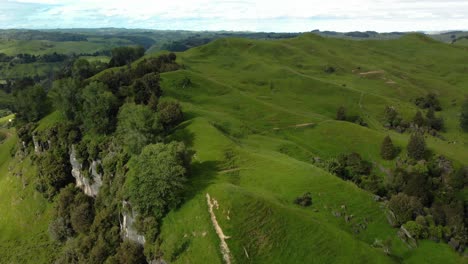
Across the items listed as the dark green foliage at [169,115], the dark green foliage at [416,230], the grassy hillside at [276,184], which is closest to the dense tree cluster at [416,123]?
the grassy hillside at [276,184]

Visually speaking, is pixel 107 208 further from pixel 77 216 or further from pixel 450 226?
pixel 450 226

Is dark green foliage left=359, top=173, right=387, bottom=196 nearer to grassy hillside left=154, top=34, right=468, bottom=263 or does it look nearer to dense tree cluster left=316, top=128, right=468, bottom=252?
dense tree cluster left=316, top=128, right=468, bottom=252

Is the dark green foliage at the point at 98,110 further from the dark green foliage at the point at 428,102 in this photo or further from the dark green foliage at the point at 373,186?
the dark green foliage at the point at 428,102

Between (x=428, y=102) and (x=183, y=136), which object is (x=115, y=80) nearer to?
(x=183, y=136)

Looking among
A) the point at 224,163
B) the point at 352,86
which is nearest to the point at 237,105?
the point at 224,163

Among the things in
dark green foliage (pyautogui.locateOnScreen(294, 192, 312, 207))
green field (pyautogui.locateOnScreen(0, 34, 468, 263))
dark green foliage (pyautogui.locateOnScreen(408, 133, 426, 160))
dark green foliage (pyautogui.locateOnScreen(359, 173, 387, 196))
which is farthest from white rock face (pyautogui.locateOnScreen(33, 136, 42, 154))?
dark green foliage (pyautogui.locateOnScreen(408, 133, 426, 160))

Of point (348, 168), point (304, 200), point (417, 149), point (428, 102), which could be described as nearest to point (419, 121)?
point (428, 102)
